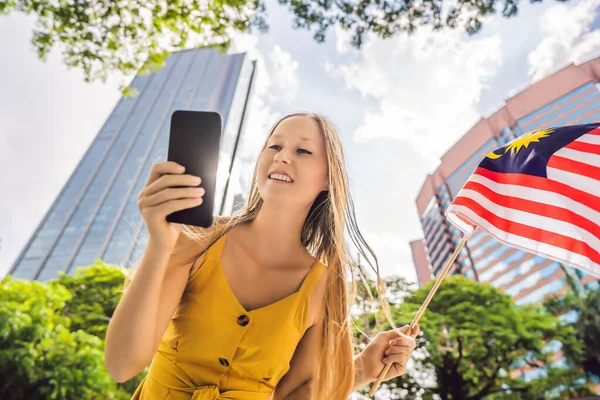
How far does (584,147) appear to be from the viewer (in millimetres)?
2391

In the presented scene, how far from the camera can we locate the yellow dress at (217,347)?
137 cm

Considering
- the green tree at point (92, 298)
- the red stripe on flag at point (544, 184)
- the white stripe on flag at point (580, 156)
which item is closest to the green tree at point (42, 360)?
the green tree at point (92, 298)

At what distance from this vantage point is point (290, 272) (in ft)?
5.76

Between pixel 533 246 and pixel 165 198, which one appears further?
pixel 533 246

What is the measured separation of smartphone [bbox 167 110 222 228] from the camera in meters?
1.01

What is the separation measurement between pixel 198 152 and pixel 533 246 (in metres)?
2.27

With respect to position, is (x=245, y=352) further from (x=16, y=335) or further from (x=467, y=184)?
(x=16, y=335)

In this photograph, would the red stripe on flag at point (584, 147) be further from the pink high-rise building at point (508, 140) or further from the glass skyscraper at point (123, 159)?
the pink high-rise building at point (508, 140)

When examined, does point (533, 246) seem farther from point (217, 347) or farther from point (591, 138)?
point (217, 347)

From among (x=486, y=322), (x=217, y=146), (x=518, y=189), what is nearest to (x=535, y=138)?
(x=518, y=189)

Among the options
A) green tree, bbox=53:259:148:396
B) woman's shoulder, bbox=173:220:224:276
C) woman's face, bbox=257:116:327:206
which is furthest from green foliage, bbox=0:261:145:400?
woman's face, bbox=257:116:327:206

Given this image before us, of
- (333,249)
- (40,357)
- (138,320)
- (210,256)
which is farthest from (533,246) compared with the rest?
(40,357)

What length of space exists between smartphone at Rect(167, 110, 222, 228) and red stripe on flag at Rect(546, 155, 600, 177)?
240 cm

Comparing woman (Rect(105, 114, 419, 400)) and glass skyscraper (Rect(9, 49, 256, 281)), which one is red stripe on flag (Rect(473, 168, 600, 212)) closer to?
Answer: woman (Rect(105, 114, 419, 400))
